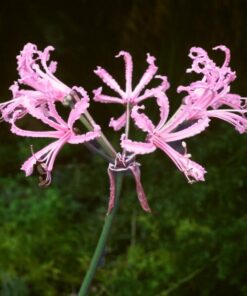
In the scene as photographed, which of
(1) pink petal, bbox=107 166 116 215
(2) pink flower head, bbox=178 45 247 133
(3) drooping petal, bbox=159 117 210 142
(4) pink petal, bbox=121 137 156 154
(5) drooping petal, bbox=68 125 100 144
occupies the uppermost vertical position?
(2) pink flower head, bbox=178 45 247 133

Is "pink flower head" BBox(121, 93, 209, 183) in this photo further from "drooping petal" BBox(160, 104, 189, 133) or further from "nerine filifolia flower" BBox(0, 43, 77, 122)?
"nerine filifolia flower" BBox(0, 43, 77, 122)

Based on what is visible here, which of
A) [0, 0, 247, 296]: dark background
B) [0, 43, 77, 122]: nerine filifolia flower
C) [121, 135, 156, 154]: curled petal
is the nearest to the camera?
[121, 135, 156, 154]: curled petal

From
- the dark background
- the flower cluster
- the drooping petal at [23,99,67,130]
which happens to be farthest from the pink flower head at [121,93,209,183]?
the dark background

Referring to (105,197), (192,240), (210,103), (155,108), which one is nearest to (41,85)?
(210,103)

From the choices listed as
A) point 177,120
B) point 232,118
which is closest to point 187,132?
point 177,120

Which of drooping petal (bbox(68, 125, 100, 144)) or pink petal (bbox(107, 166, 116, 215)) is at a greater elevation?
Answer: drooping petal (bbox(68, 125, 100, 144))

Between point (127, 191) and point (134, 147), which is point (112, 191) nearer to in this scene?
point (134, 147)

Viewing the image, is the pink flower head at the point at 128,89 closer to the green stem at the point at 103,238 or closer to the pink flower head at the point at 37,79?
the pink flower head at the point at 37,79

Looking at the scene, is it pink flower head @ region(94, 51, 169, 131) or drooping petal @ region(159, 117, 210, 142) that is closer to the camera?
drooping petal @ region(159, 117, 210, 142)
